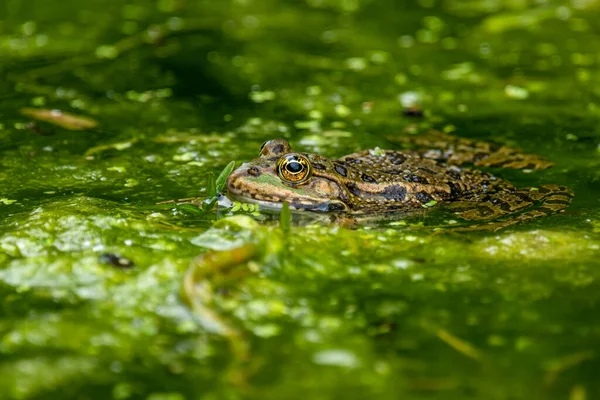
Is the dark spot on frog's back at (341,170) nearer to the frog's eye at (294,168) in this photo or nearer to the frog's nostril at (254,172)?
the frog's eye at (294,168)

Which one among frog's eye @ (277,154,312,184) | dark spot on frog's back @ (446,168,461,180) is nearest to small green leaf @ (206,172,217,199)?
frog's eye @ (277,154,312,184)

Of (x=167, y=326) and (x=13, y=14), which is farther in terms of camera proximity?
(x=13, y=14)

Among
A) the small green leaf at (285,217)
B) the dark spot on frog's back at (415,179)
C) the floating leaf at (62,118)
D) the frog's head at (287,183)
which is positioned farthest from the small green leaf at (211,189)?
the floating leaf at (62,118)

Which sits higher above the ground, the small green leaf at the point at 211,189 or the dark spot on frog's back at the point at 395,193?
the small green leaf at the point at 211,189

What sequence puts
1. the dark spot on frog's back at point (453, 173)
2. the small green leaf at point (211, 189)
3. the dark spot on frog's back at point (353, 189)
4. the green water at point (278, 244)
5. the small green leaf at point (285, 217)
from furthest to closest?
the dark spot on frog's back at point (453, 173)
the dark spot on frog's back at point (353, 189)
the small green leaf at point (211, 189)
the small green leaf at point (285, 217)
the green water at point (278, 244)

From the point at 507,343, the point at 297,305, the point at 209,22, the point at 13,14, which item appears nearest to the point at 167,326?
the point at 297,305

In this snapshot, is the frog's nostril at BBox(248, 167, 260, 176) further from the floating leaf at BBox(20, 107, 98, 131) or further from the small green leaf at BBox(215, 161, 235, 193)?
the floating leaf at BBox(20, 107, 98, 131)

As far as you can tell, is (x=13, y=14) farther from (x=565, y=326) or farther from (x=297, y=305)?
(x=565, y=326)


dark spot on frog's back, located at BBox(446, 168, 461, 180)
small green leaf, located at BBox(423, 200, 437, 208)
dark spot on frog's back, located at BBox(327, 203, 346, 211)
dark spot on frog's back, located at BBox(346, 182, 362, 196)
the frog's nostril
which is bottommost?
small green leaf, located at BBox(423, 200, 437, 208)
